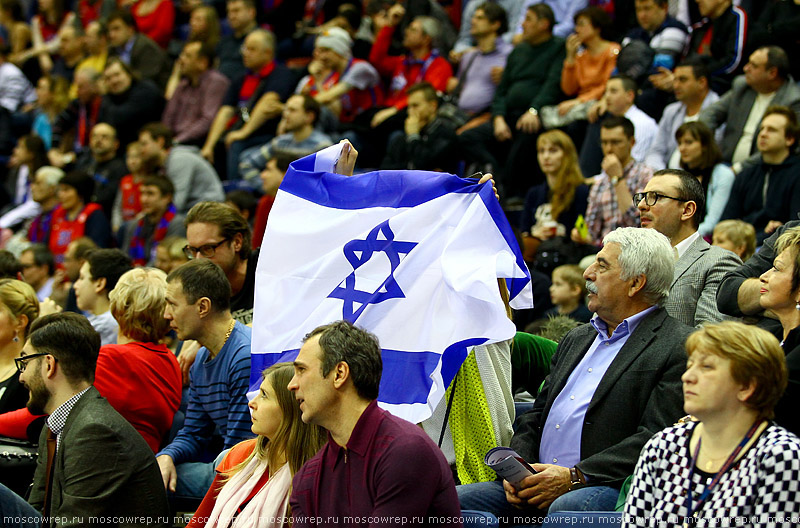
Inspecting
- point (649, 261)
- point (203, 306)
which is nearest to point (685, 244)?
point (649, 261)

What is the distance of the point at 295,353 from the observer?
4.90m

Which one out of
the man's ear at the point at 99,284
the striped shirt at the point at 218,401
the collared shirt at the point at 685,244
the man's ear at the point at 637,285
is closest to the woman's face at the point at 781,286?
the man's ear at the point at 637,285

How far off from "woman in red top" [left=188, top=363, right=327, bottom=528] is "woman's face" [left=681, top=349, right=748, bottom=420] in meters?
1.55

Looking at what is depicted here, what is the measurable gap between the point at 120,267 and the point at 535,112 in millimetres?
4481

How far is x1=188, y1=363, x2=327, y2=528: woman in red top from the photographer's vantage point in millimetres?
4312

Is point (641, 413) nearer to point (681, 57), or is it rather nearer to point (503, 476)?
point (503, 476)

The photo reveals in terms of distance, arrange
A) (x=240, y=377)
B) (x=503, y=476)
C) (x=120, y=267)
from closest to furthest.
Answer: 1. (x=503, y=476)
2. (x=240, y=377)
3. (x=120, y=267)

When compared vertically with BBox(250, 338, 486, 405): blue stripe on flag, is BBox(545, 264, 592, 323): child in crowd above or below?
below

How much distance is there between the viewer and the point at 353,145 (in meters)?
10.3

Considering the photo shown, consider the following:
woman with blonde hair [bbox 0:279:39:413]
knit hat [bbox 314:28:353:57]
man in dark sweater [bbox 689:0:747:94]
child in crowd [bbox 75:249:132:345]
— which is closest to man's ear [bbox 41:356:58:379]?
woman with blonde hair [bbox 0:279:39:413]

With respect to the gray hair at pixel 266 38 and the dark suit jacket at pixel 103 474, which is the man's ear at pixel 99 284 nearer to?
the dark suit jacket at pixel 103 474

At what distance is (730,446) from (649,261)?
118cm

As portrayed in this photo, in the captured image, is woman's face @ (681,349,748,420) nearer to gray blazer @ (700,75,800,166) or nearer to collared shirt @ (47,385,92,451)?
collared shirt @ (47,385,92,451)

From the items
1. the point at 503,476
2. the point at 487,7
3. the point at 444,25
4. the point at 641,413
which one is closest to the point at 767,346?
the point at 641,413
